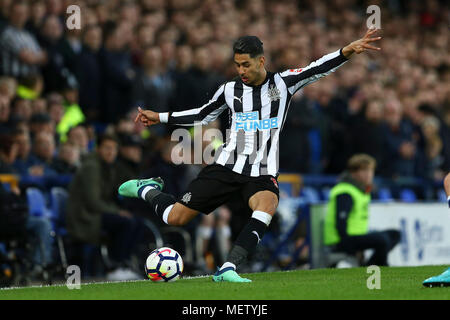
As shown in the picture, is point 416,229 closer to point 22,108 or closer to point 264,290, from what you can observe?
point 22,108

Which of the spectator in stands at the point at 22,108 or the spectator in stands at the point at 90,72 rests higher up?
the spectator in stands at the point at 90,72

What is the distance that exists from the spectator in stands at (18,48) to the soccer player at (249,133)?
15.0 ft

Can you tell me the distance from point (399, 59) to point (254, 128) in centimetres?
1349

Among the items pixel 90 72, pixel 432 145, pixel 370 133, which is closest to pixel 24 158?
pixel 90 72

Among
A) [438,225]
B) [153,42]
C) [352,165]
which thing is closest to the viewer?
[352,165]

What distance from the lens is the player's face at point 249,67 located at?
875cm

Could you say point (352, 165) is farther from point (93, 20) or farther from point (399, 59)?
point (399, 59)

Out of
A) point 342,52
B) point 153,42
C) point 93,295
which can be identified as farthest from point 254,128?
point 153,42

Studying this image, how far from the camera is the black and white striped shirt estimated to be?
29.3 feet

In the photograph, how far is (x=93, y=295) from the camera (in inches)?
297

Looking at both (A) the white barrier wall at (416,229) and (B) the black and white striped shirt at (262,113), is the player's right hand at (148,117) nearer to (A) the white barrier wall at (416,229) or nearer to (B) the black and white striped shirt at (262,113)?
(B) the black and white striped shirt at (262,113)

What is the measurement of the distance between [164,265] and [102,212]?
3598 millimetres

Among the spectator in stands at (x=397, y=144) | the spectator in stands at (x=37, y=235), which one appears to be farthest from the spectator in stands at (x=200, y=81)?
the spectator in stands at (x=397, y=144)
